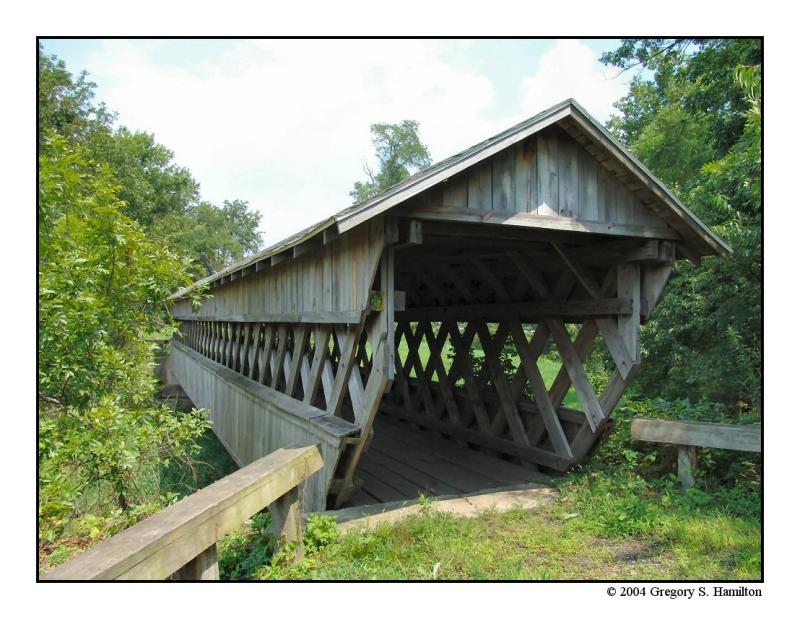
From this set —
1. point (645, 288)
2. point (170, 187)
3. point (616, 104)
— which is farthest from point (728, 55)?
point (170, 187)

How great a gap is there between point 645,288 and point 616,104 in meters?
22.5

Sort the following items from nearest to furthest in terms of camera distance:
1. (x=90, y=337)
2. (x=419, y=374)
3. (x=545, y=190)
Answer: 1. (x=90, y=337)
2. (x=545, y=190)
3. (x=419, y=374)

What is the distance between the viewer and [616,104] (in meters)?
24.9

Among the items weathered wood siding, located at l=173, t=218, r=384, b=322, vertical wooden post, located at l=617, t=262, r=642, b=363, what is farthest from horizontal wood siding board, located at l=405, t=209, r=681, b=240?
weathered wood siding, located at l=173, t=218, r=384, b=322

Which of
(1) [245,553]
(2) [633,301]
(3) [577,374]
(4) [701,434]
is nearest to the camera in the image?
(1) [245,553]

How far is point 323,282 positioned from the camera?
5.51 metres

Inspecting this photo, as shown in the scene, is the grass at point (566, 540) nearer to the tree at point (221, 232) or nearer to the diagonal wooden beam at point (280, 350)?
the diagonal wooden beam at point (280, 350)

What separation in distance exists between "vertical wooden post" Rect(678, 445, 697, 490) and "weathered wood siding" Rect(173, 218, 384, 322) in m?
3.32

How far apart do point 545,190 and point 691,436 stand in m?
2.63

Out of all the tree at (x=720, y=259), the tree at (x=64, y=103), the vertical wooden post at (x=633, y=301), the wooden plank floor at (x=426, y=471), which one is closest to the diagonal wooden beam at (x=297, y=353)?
the wooden plank floor at (x=426, y=471)

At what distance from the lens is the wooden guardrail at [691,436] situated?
4.44m

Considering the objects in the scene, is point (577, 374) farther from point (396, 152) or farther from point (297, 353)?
point (396, 152)

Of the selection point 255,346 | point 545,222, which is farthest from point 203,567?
point 255,346

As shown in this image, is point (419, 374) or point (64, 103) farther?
point (64, 103)
